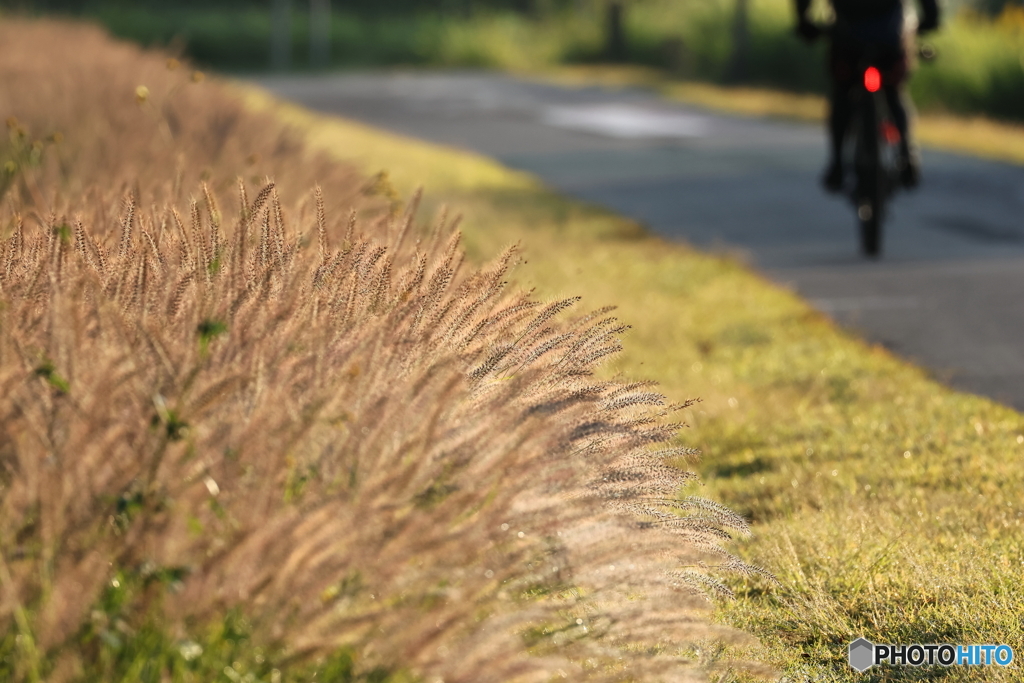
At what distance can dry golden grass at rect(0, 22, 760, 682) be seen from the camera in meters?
2.50

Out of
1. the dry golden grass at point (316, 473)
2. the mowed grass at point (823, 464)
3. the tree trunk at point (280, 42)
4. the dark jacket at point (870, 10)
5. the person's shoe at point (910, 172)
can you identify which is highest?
the dark jacket at point (870, 10)

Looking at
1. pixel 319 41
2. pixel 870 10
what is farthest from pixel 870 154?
pixel 319 41

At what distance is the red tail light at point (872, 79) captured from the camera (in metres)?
9.29

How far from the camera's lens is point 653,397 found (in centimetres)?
358

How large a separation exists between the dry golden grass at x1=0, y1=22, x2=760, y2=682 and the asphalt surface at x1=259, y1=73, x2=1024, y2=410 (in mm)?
2997

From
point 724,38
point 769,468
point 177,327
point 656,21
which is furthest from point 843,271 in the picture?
point 656,21

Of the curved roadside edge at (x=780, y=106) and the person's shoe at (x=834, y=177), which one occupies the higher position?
the person's shoe at (x=834, y=177)

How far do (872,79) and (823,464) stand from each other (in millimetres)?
5097

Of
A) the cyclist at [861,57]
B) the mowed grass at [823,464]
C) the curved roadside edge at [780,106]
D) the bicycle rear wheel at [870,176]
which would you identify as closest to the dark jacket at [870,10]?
the cyclist at [861,57]

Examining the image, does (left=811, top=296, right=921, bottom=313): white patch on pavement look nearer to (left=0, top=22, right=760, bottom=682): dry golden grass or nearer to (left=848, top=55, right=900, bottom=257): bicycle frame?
(left=848, top=55, right=900, bottom=257): bicycle frame

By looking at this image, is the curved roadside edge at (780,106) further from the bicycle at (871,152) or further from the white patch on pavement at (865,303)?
the white patch on pavement at (865,303)

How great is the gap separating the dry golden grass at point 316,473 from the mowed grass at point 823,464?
0.95ft

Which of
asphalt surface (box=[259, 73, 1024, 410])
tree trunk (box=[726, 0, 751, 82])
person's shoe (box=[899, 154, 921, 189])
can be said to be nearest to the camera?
asphalt surface (box=[259, 73, 1024, 410])

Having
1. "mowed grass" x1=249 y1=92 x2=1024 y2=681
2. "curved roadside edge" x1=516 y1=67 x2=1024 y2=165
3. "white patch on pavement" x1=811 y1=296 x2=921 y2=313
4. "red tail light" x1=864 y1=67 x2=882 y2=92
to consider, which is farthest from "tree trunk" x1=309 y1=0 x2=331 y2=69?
"white patch on pavement" x1=811 y1=296 x2=921 y2=313
